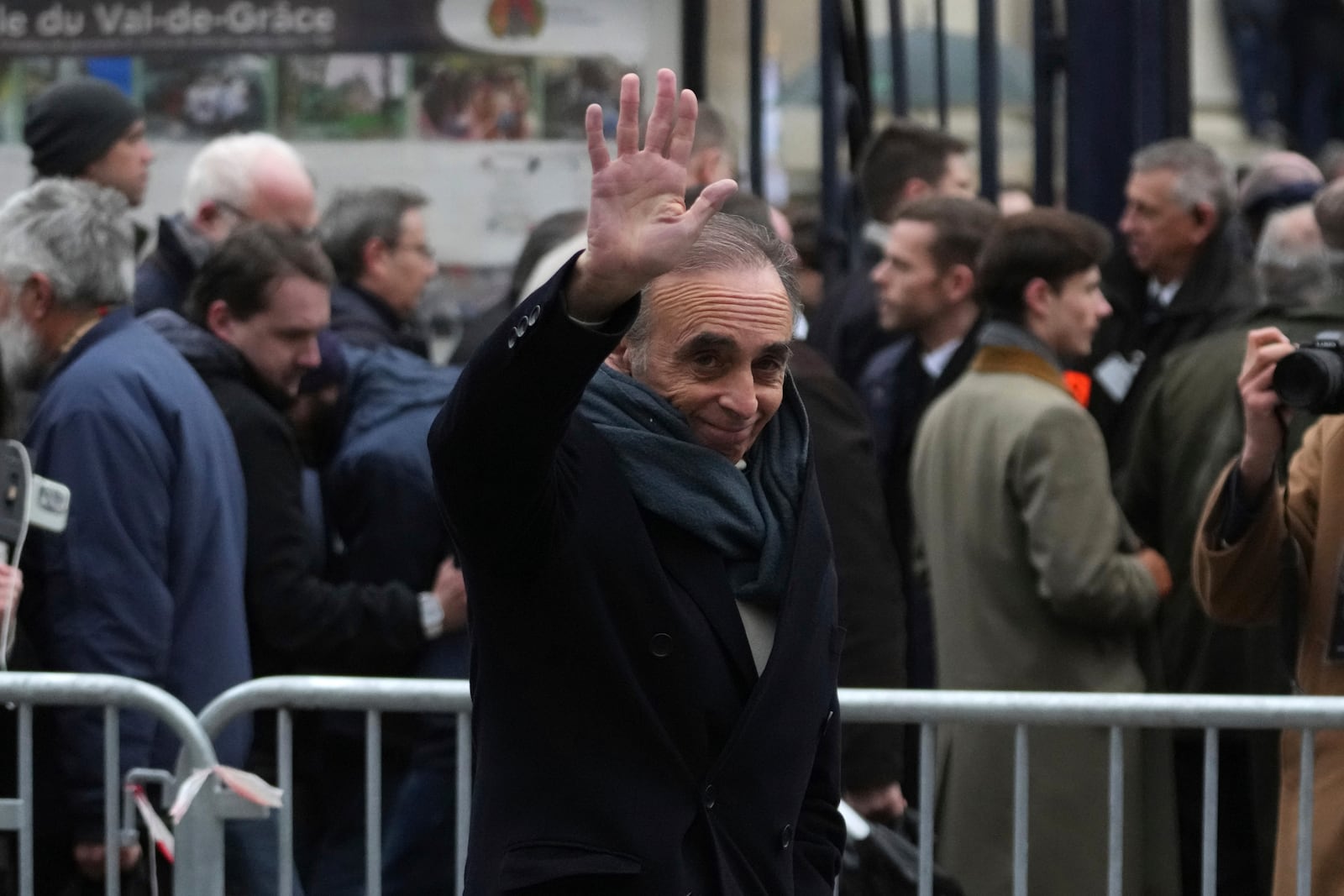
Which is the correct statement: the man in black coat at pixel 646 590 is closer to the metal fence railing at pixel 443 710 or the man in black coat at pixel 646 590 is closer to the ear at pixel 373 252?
the metal fence railing at pixel 443 710

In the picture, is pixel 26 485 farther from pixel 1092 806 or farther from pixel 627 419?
pixel 1092 806

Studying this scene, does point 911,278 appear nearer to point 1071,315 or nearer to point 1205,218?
point 1071,315

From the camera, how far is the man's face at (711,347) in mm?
2453

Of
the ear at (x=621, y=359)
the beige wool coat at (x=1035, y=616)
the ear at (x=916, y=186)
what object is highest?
the ear at (x=621, y=359)

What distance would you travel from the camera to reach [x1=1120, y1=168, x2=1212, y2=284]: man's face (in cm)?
627

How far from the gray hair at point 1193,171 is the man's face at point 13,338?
11.0 ft

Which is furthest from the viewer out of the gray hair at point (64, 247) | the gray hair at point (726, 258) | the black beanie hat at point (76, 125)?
the black beanie hat at point (76, 125)

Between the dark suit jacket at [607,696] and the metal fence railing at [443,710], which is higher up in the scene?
the dark suit jacket at [607,696]

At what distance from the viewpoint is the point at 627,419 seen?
245cm

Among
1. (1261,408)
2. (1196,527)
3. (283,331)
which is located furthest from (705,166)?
(1261,408)

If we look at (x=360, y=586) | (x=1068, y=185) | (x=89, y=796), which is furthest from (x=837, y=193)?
(x=89, y=796)

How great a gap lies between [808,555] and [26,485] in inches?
68.7

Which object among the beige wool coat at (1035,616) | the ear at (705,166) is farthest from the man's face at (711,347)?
the ear at (705,166)

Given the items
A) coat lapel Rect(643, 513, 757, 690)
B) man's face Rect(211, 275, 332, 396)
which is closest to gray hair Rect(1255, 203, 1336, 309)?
man's face Rect(211, 275, 332, 396)
